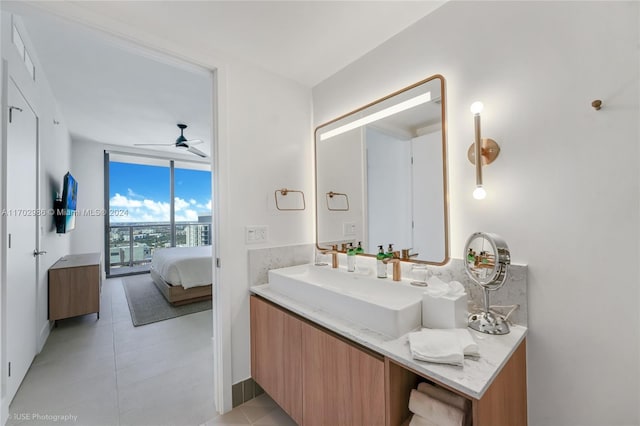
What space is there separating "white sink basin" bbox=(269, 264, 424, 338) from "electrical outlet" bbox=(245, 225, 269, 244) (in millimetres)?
261

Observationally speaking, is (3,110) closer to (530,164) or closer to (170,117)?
(170,117)

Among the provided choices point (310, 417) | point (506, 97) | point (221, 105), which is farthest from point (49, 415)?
point (506, 97)

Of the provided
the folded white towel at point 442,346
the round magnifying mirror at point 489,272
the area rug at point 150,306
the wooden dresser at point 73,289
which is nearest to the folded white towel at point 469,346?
the folded white towel at point 442,346

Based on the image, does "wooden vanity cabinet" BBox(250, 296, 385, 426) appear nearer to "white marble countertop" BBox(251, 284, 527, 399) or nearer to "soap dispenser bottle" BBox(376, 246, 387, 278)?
"white marble countertop" BBox(251, 284, 527, 399)

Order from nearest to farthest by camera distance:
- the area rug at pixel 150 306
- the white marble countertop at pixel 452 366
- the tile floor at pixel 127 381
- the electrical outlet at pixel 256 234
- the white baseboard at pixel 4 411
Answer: the white marble countertop at pixel 452 366 < the white baseboard at pixel 4 411 < the tile floor at pixel 127 381 < the electrical outlet at pixel 256 234 < the area rug at pixel 150 306

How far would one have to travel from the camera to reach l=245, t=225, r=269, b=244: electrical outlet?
1799 millimetres

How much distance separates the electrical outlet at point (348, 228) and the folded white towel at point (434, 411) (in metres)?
1.06

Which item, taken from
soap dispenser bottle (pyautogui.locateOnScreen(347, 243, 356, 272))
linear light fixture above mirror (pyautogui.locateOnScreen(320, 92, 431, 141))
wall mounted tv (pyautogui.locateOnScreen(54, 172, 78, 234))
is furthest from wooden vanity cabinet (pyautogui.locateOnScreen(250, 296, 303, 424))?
wall mounted tv (pyautogui.locateOnScreen(54, 172, 78, 234))

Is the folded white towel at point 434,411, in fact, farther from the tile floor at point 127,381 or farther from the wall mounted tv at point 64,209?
the wall mounted tv at point 64,209

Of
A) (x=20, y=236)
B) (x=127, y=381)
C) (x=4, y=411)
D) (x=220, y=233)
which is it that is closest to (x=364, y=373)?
(x=220, y=233)

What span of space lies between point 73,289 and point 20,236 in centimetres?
136

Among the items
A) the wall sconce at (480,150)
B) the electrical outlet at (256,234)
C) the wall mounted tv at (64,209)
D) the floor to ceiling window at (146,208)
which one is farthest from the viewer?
the floor to ceiling window at (146,208)

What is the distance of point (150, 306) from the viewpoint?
3592 millimetres

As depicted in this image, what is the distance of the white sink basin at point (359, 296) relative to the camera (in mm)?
1064
